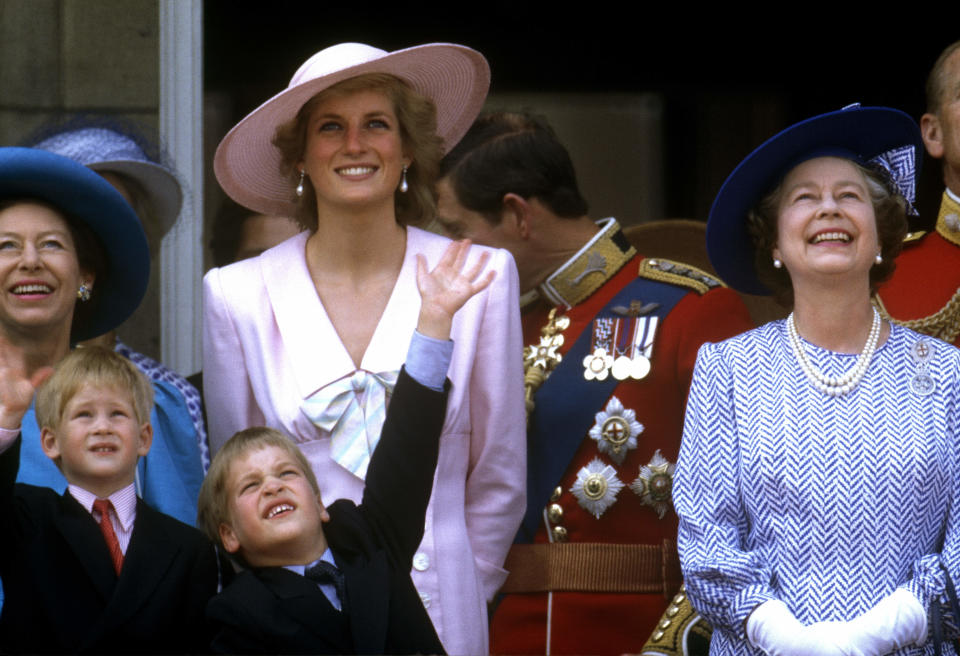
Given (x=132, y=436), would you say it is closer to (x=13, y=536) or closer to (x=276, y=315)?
(x=13, y=536)

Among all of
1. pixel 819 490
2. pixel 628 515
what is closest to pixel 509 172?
pixel 628 515

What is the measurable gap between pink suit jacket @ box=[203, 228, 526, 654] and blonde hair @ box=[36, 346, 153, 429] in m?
0.39

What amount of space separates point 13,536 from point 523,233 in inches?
66.7

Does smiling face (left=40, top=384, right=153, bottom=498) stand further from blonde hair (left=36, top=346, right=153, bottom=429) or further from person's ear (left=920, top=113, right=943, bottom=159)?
person's ear (left=920, top=113, right=943, bottom=159)

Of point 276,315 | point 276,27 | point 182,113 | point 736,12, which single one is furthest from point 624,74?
point 276,315

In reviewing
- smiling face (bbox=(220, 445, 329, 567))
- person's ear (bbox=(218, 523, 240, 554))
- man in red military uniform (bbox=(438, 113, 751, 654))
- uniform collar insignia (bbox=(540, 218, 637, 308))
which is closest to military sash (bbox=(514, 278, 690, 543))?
man in red military uniform (bbox=(438, 113, 751, 654))

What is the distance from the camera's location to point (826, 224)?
143 inches

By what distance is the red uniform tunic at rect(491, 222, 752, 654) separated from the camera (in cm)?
422

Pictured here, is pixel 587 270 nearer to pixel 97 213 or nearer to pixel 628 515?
pixel 628 515

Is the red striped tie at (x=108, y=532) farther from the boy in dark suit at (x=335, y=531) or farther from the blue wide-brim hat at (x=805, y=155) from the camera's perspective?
the blue wide-brim hat at (x=805, y=155)

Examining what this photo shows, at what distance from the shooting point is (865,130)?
12.2 feet

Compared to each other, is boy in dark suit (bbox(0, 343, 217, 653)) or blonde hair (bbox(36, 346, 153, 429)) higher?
blonde hair (bbox(36, 346, 153, 429))

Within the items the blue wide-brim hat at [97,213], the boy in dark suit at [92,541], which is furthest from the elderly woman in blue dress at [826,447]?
the blue wide-brim hat at [97,213]

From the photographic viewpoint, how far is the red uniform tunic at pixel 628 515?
13.9 feet
